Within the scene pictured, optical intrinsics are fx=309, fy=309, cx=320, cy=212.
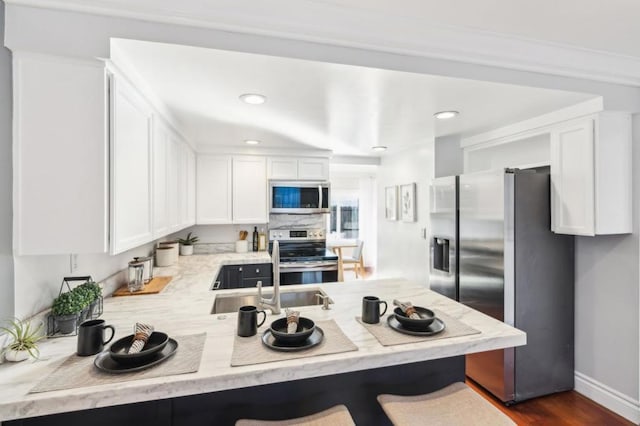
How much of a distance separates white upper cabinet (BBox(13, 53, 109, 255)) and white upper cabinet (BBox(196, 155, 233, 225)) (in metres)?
2.39

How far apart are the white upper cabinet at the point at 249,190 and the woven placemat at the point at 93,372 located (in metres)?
2.67

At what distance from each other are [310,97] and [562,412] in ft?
9.60

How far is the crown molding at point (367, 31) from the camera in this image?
1349mm

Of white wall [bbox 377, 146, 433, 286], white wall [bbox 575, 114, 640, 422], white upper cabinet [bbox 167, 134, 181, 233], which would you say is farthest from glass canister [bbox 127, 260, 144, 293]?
white wall [bbox 575, 114, 640, 422]

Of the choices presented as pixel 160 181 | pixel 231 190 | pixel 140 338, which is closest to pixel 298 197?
pixel 231 190

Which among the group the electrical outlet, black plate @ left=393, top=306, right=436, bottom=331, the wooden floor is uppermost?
the electrical outlet

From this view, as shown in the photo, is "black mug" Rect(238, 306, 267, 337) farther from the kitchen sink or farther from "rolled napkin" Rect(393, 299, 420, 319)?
"rolled napkin" Rect(393, 299, 420, 319)

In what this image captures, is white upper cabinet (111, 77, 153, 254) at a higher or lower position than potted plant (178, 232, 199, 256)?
higher

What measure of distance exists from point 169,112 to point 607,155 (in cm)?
321

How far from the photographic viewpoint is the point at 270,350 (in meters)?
1.26

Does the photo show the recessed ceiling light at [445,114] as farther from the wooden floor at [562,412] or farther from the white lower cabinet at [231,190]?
the wooden floor at [562,412]

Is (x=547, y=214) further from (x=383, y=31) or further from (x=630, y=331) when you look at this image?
(x=383, y=31)

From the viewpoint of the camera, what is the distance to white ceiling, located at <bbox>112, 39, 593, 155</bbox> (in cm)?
160

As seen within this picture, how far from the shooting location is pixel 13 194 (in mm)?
1267
